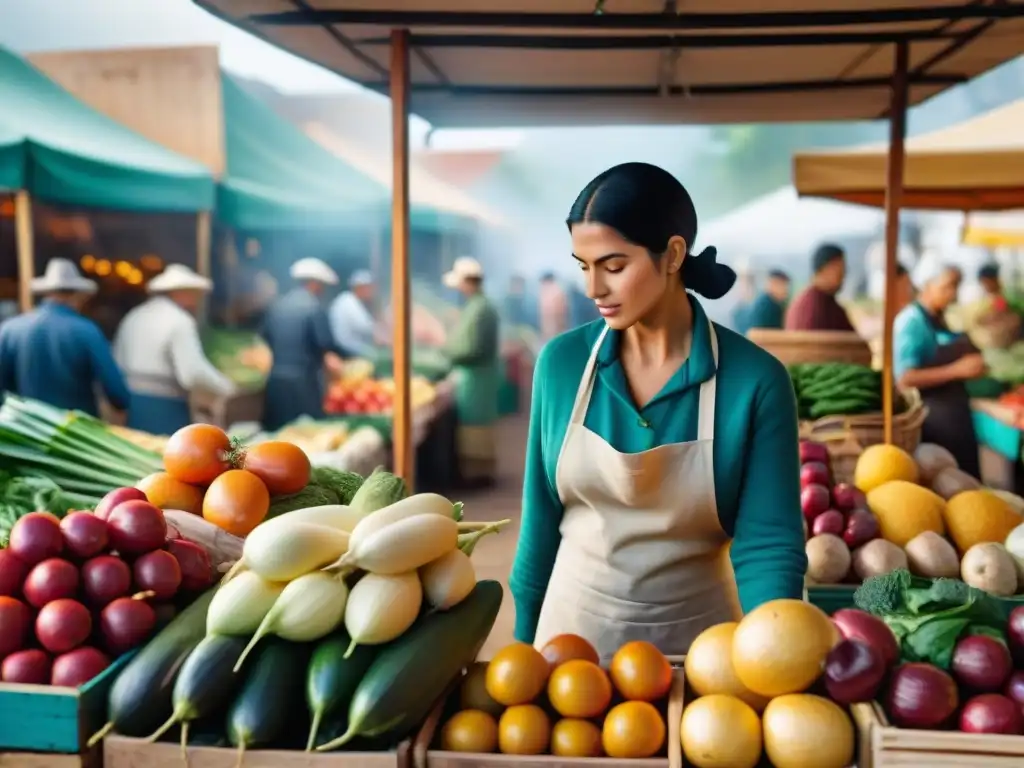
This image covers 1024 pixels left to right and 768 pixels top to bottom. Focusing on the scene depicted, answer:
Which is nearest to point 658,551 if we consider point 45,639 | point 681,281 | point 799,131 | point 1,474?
point 681,281

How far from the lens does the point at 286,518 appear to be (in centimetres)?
143

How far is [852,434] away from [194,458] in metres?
2.94

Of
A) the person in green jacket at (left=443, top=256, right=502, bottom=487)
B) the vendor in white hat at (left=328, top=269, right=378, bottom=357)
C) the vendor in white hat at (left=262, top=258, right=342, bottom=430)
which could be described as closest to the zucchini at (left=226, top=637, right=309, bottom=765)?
the vendor in white hat at (left=262, top=258, right=342, bottom=430)

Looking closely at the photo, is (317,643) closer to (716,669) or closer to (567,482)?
(716,669)

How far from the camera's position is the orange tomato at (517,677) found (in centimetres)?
136

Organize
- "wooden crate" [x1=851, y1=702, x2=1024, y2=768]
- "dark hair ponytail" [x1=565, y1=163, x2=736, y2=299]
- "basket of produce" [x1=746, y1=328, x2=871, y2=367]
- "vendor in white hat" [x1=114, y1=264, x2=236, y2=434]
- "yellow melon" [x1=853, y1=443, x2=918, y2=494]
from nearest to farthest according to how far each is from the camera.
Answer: "wooden crate" [x1=851, y1=702, x2=1024, y2=768] < "dark hair ponytail" [x1=565, y1=163, x2=736, y2=299] < "yellow melon" [x1=853, y1=443, x2=918, y2=494] < "basket of produce" [x1=746, y1=328, x2=871, y2=367] < "vendor in white hat" [x1=114, y1=264, x2=236, y2=434]

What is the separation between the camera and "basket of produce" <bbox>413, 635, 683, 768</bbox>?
50.1 inches

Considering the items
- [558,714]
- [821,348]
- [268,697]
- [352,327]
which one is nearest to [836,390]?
[821,348]

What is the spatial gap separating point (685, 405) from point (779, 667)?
74 cm

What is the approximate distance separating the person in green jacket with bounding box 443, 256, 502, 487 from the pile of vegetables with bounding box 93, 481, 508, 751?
21.4 ft

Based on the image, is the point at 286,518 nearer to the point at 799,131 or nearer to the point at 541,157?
the point at 541,157

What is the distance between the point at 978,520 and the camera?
2.98 m

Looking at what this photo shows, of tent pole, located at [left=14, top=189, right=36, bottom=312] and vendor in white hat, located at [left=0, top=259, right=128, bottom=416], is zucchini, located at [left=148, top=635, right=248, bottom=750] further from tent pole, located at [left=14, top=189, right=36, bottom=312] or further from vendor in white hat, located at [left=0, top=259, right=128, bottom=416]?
tent pole, located at [left=14, top=189, right=36, bottom=312]

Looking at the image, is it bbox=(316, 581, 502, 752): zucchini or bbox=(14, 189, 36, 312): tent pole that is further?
bbox=(14, 189, 36, 312): tent pole
